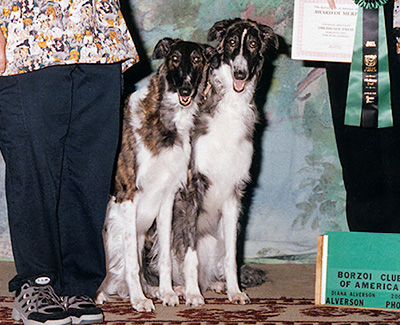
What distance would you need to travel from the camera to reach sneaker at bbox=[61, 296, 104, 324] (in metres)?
2.27

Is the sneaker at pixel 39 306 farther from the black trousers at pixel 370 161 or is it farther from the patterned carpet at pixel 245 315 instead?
the black trousers at pixel 370 161

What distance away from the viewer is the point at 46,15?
2102 millimetres

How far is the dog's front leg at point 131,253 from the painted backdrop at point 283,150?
1.08m

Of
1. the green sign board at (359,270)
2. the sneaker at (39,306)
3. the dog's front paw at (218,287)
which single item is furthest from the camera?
the dog's front paw at (218,287)

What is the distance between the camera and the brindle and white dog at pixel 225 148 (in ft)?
9.23

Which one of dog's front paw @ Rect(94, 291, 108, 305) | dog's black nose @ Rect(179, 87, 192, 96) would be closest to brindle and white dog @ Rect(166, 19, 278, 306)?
dog's black nose @ Rect(179, 87, 192, 96)

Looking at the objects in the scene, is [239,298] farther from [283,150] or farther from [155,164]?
[283,150]

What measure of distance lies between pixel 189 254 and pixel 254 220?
98 cm

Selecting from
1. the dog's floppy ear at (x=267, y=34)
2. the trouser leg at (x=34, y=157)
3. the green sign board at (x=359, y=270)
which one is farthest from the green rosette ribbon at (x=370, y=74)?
the trouser leg at (x=34, y=157)

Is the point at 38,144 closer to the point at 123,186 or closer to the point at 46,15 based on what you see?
the point at 46,15

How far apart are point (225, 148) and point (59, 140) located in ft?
2.91

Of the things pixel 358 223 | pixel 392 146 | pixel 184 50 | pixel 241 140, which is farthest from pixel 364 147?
pixel 184 50

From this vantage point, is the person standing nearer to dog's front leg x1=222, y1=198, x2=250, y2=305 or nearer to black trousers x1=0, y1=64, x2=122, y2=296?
black trousers x1=0, y1=64, x2=122, y2=296

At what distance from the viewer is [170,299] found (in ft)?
8.92
